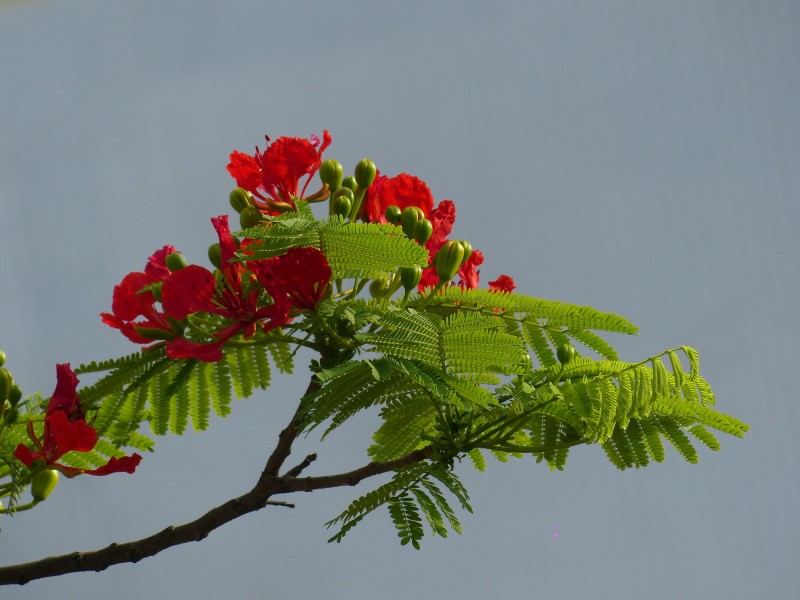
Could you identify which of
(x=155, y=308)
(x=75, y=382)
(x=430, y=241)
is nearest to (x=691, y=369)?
(x=430, y=241)

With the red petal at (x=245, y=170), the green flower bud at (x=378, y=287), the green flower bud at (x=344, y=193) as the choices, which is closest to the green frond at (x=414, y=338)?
the green flower bud at (x=378, y=287)

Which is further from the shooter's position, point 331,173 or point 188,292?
point 331,173

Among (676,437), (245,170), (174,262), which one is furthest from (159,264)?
(676,437)

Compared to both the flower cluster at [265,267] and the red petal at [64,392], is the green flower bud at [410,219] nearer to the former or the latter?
the flower cluster at [265,267]

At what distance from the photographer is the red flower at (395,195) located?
4.92ft

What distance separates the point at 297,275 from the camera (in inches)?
52.2

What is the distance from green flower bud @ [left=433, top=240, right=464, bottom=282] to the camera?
1.40m

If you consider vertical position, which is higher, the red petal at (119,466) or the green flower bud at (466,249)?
the green flower bud at (466,249)

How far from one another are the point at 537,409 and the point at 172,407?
0.57 m

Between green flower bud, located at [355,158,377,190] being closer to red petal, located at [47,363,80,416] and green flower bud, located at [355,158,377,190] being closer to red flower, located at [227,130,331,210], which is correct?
red flower, located at [227,130,331,210]

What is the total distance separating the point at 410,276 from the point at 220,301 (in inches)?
10.4

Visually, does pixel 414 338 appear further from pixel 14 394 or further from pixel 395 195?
pixel 14 394

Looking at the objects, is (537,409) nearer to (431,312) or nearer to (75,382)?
(431,312)

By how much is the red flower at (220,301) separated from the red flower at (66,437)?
155 mm
